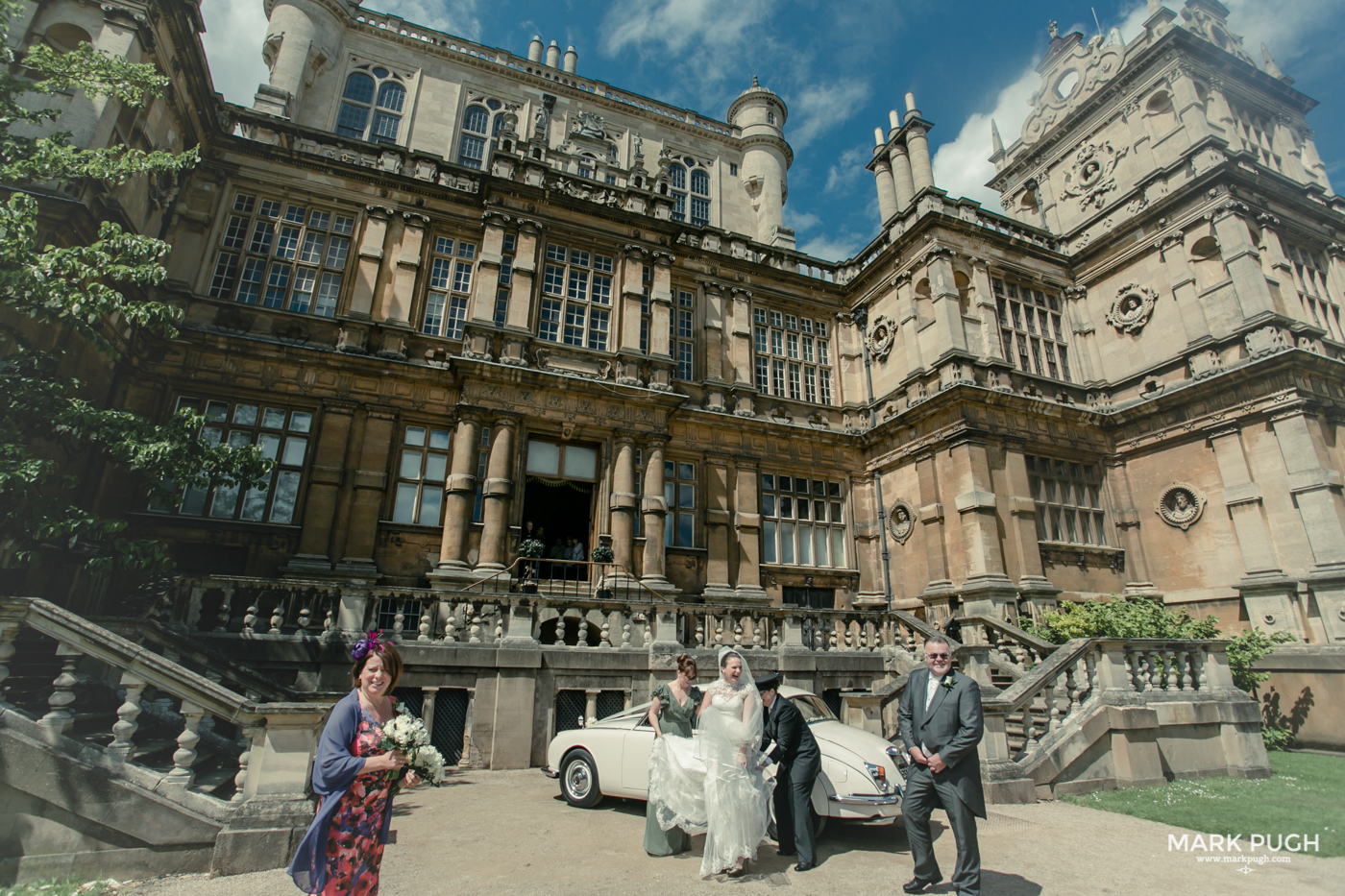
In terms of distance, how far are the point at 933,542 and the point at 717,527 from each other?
6.17 metres

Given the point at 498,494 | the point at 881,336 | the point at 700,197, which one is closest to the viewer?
the point at 498,494

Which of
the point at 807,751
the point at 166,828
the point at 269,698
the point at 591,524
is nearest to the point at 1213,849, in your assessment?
the point at 807,751

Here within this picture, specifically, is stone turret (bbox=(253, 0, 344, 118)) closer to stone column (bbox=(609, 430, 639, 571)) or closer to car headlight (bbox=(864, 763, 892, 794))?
stone column (bbox=(609, 430, 639, 571))

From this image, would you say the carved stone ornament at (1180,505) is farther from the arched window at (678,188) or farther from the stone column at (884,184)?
the arched window at (678,188)

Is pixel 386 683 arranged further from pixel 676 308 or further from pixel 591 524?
pixel 676 308

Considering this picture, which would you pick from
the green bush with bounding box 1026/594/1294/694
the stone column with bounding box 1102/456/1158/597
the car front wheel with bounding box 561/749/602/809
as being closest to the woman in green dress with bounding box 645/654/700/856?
the car front wheel with bounding box 561/749/602/809

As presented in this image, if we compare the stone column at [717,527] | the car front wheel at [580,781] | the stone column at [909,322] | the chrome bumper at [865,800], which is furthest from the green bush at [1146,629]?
the car front wheel at [580,781]

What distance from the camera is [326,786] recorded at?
11.8 feet

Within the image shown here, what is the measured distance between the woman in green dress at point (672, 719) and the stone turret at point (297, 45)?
71.5 feet

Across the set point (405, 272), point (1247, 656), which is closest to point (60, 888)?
point (405, 272)

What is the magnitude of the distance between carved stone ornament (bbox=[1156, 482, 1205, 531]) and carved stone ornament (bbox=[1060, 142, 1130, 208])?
1083 cm

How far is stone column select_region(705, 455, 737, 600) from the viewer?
17.9 meters

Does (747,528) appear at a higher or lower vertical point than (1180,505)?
lower

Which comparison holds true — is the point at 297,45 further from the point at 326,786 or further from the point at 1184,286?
the point at 1184,286
